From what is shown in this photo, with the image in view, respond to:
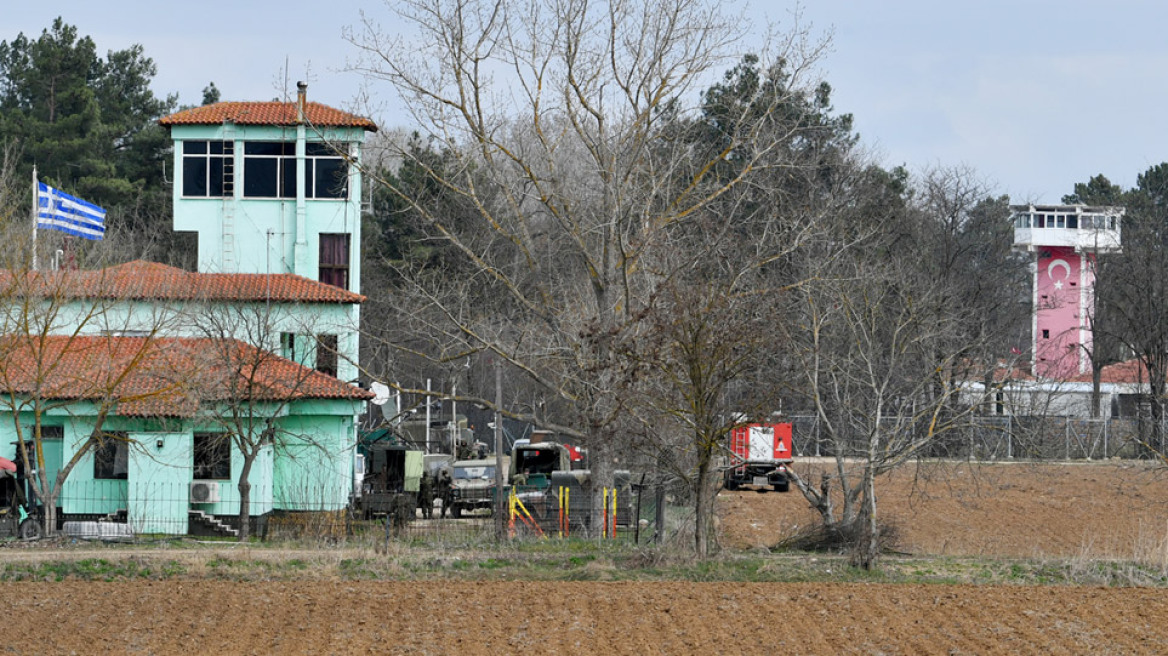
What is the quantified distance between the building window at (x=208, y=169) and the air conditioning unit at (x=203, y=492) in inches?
478

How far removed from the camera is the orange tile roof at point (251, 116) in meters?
39.7

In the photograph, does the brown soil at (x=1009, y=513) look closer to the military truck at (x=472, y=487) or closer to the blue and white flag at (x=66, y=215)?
the military truck at (x=472, y=487)

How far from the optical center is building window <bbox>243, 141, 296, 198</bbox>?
40688 millimetres

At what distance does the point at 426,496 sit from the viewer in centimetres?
3481

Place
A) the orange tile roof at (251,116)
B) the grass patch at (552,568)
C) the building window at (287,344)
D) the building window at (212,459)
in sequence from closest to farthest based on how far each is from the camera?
the grass patch at (552,568)
the building window at (212,459)
the building window at (287,344)
the orange tile roof at (251,116)

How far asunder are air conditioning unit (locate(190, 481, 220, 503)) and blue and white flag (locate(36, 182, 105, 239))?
8.12 metres

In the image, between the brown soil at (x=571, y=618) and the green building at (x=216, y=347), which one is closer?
the brown soil at (x=571, y=618)

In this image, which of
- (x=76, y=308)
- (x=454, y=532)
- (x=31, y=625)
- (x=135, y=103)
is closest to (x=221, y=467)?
(x=76, y=308)

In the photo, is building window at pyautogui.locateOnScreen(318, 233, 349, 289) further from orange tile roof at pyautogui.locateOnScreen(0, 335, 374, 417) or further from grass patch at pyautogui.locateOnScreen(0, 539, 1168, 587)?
grass patch at pyautogui.locateOnScreen(0, 539, 1168, 587)

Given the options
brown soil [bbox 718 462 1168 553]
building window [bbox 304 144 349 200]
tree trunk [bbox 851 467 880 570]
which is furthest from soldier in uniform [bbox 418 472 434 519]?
tree trunk [bbox 851 467 880 570]

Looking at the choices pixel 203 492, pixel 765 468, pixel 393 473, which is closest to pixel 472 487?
pixel 393 473

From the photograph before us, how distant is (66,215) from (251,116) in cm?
676

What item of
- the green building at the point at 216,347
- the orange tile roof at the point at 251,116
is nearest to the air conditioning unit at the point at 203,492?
the green building at the point at 216,347

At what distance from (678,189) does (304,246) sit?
12400 mm
